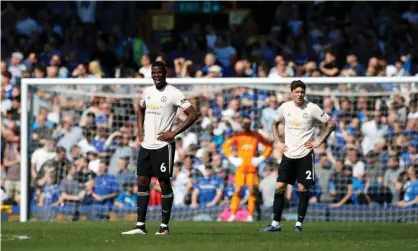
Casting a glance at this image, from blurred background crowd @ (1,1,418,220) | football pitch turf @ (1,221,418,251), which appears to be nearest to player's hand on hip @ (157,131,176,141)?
football pitch turf @ (1,221,418,251)

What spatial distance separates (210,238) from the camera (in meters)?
14.4

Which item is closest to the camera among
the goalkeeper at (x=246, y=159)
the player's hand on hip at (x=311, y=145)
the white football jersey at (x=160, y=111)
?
the white football jersey at (x=160, y=111)

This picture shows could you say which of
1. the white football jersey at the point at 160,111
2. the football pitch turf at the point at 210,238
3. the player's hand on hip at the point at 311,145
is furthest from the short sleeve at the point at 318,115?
the white football jersey at the point at 160,111

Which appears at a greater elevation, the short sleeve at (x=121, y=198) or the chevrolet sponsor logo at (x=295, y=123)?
the chevrolet sponsor logo at (x=295, y=123)

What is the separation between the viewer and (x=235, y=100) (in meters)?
22.4

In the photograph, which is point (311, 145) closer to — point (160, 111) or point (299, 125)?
point (299, 125)

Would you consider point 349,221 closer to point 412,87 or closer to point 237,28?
point 412,87

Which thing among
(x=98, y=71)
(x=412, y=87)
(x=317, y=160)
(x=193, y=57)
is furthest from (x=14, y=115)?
(x=412, y=87)

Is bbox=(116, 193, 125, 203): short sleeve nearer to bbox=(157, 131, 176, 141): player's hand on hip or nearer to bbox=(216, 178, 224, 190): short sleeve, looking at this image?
bbox=(216, 178, 224, 190): short sleeve

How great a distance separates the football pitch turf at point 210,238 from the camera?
12664 mm

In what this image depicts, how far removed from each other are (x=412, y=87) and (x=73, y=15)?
10.1 meters

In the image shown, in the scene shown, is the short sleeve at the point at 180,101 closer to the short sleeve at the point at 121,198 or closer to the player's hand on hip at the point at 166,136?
the player's hand on hip at the point at 166,136

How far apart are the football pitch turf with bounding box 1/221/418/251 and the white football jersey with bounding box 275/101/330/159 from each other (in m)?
1.14

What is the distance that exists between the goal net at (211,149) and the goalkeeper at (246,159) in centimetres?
29
